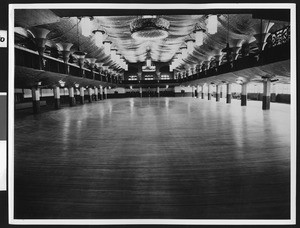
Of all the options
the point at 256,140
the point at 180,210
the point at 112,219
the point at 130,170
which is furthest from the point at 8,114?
the point at 256,140

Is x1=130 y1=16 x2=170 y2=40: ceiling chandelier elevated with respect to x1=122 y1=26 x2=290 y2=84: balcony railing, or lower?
elevated

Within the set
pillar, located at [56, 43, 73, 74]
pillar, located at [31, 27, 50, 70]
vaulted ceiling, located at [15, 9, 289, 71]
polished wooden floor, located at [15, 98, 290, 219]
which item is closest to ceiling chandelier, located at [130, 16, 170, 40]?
vaulted ceiling, located at [15, 9, 289, 71]

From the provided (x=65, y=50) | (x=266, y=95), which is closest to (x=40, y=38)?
(x=65, y=50)

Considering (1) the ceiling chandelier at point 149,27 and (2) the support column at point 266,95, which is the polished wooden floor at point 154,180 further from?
(2) the support column at point 266,95

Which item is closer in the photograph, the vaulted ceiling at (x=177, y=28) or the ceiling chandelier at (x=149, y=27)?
the ceiling chandelier at (x=149, y=27)

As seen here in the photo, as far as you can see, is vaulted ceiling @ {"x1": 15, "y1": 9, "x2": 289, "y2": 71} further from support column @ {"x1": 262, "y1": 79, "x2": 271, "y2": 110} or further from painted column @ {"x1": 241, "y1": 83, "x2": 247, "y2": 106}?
painted column @ {"x1": 241, "y1": 83, "x2": 247, "y2": 106}

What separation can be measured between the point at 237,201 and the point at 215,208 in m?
0.32

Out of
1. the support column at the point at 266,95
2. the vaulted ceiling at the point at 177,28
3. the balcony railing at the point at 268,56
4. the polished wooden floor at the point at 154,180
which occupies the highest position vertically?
the vaulted ceiling at the point at 177,28

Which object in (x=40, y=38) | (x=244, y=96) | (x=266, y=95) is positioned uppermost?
(x=40, y=38)

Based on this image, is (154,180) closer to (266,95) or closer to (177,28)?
(266,95)

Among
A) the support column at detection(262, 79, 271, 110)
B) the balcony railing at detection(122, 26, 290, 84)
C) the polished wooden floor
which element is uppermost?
the balcony railing at detection(122, 26, 290, 84)

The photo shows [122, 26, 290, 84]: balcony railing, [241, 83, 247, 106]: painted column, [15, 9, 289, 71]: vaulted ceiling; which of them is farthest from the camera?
[241, 83, 247, 106]: painted column

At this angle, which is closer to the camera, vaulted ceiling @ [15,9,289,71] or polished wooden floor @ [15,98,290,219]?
polished wooden floor @ [15,98,290,219]

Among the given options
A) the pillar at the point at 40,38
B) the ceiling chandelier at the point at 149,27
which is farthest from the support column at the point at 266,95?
the pillar at the point at 40,38
